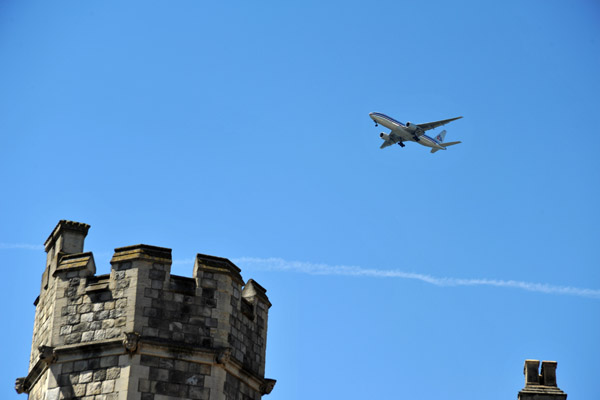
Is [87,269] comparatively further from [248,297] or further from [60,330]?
[248,297]

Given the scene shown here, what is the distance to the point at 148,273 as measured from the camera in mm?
14656

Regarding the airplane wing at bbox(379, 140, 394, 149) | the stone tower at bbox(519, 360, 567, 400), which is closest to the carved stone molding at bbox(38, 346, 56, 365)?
the stone tower at bbox(519, 360, 567, 400)

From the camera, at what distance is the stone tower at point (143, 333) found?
551 inches

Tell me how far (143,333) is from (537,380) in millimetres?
6233

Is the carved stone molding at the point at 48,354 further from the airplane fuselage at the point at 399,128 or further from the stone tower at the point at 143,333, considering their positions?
the airplane fuselage at the point at 399,128

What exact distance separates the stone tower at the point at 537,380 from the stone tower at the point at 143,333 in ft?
13.3

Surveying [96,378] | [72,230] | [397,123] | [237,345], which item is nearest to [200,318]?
[237,345]

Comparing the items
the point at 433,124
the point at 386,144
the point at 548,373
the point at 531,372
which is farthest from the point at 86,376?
the point at 386,144

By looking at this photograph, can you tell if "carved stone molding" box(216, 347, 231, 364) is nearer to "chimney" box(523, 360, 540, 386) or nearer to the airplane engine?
"chimney" box(523, 360, 540, 386)

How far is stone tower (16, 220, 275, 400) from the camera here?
14.0 m

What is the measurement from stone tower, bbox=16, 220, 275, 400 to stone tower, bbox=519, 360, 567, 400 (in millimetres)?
4067

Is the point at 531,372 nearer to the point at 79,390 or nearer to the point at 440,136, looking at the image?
the point at 79,390

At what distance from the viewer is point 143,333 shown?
14117 mm

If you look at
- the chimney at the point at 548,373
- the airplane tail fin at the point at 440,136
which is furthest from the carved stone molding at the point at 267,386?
the airplane tail fin at the point at 440,136
